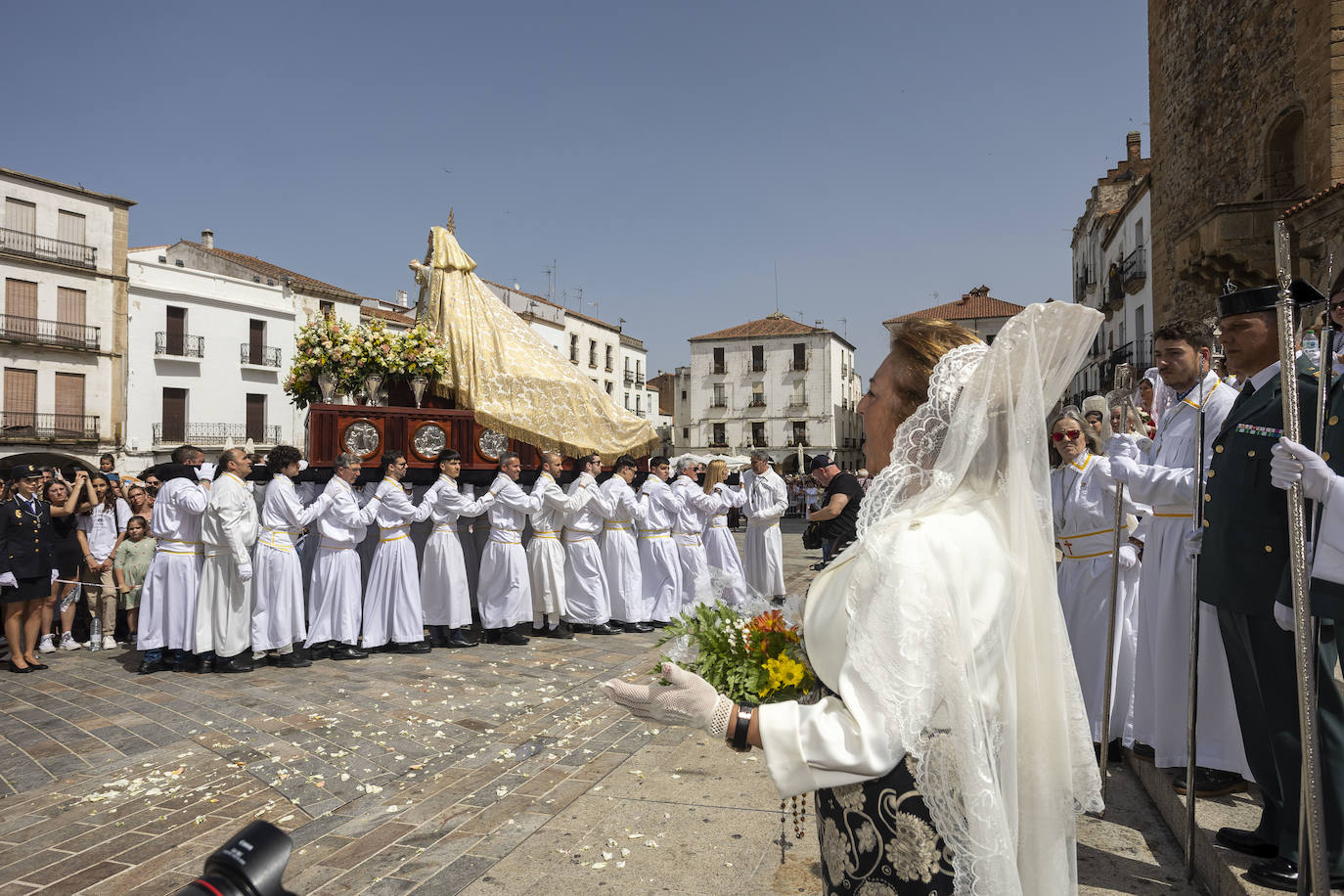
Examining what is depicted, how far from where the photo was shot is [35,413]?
Result: 2792 cm

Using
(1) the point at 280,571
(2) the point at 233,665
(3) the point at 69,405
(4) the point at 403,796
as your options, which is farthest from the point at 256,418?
(4) the point at 403,796

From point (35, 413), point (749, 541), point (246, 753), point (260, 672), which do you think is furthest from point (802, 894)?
point (35, 413)

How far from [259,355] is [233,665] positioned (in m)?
30.3

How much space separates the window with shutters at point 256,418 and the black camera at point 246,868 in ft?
122

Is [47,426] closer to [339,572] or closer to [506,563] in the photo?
[339,572]

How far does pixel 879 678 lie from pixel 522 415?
7987 mm

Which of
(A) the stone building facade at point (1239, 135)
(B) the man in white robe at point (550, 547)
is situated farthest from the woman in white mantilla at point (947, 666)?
(A) the stone building facade at point (1239, 135)

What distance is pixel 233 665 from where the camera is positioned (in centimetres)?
764

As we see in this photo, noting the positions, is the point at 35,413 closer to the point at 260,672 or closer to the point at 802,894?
the point at 260,672

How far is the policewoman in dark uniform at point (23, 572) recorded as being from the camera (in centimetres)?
762

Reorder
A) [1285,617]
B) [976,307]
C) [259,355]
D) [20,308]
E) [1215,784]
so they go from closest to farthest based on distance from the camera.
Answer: [1285,617] → [1215,784] → [20,308] → [259,355] → [976,307]

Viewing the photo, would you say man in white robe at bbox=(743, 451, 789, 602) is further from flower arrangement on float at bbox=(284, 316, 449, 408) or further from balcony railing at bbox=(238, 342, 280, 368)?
balcony railing at bbox=(238, 342, 280, 368)

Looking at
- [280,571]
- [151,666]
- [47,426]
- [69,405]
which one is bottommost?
[151,666]

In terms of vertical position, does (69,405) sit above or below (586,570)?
above
